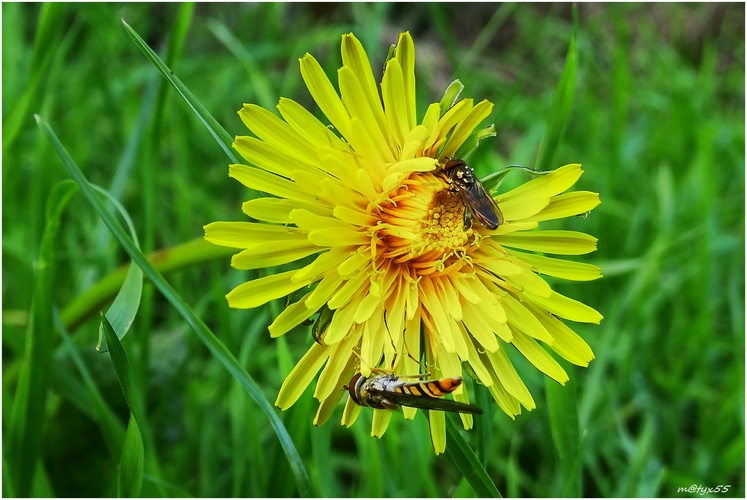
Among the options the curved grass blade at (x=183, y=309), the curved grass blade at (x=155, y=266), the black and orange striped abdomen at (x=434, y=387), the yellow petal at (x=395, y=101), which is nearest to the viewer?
the black and orange striped abdomen at (x=434, y=387)

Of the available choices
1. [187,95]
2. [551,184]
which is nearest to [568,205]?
[551,184]

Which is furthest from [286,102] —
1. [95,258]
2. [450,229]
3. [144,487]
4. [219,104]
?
[219,104]

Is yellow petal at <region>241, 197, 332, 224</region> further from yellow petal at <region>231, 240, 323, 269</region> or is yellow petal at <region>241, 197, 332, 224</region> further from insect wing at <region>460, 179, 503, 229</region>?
insect wing at <region>460, 179, 503, 229</region>

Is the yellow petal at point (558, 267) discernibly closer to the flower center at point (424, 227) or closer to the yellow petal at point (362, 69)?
the flower center at point (424, 227)

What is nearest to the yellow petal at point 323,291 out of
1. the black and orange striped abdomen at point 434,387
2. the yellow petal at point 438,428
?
the black and orange striped abdomen at point 434,387

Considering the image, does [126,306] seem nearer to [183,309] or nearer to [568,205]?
[183,309]

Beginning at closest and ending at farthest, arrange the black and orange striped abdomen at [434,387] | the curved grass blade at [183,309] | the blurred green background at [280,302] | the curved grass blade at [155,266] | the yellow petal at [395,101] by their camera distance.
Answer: the black and orange striped abdomen at [434,387] < the yellow petal at [395,101] < the curved grass blade at [183,309] < the curved grass blade at [155,266] < the blurred green background at [280,302]

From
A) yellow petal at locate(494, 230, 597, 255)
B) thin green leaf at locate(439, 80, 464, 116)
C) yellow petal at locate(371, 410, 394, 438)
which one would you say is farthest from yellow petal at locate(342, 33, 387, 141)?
yellow petal at locate(371, 410, 394, 438)
